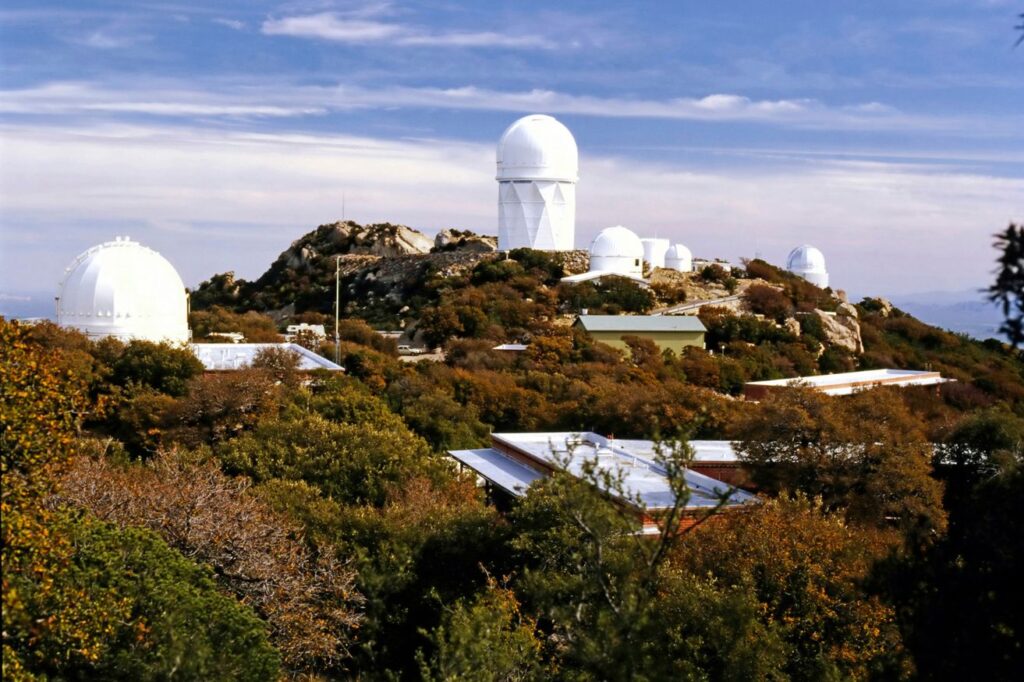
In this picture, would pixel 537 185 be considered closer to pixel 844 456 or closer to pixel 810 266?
pixel 810 266

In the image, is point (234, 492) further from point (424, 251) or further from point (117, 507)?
point (424, 251)

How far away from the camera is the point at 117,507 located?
1309cm

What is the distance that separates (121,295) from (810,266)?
4227 cm

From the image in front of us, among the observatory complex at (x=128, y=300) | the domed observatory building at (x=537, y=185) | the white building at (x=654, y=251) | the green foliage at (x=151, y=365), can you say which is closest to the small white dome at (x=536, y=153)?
the domed observatory building at (x=537, y=185)

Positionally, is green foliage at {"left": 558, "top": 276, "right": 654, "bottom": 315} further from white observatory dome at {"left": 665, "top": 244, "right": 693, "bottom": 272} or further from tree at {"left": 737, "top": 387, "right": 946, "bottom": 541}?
tree at {"left": 737, "top": 387, "right": 946, "bottom": 541}

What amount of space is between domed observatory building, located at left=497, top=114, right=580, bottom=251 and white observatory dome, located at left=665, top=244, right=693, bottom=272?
25.8 ft

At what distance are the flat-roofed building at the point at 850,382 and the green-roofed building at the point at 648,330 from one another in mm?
4198

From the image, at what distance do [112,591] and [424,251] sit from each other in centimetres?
5361

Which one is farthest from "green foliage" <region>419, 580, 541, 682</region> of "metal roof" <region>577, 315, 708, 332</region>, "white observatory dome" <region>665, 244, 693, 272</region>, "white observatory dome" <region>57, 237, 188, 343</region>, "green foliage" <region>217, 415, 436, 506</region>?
"white observatory dome" <region>665, 244, 693, 272</region>

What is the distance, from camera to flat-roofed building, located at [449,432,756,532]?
1719 cm

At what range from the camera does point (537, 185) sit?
49781 millimetres

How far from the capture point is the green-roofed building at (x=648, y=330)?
123 ft

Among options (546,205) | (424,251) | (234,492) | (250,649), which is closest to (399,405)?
(234,492)

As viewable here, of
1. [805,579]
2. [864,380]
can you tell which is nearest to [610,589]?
[805,579]
